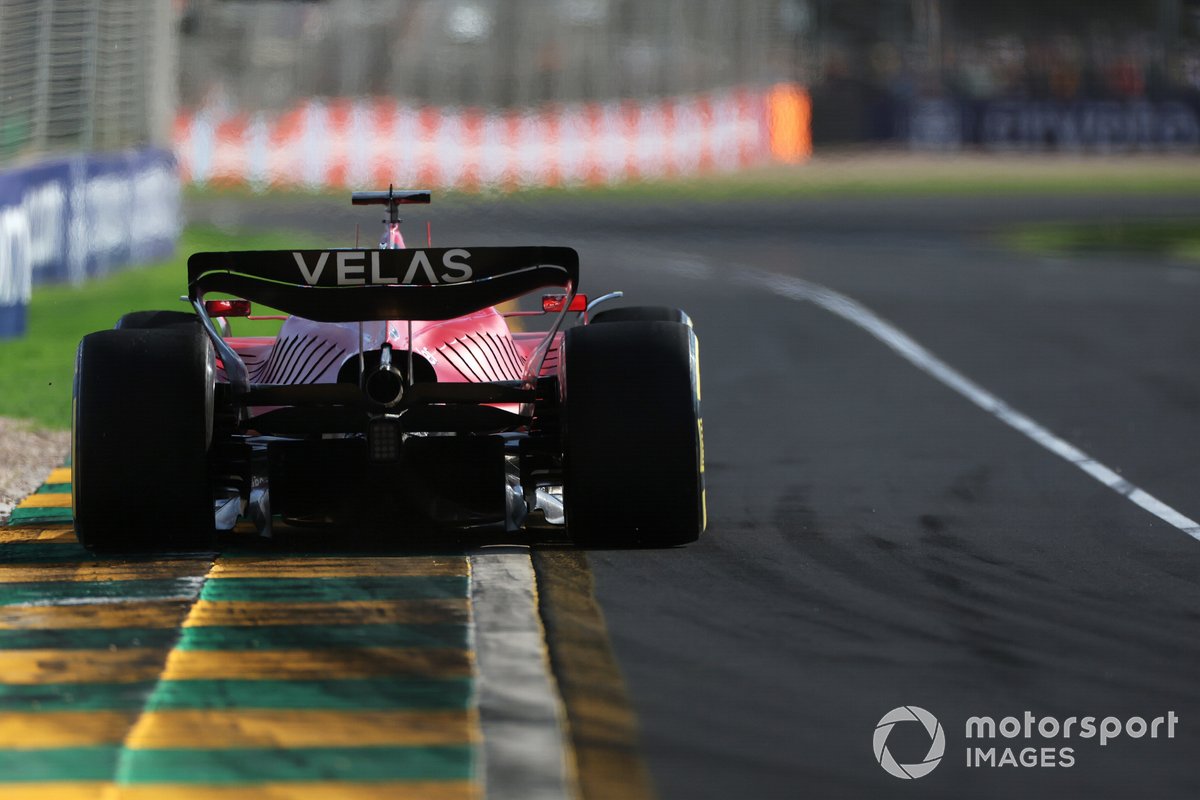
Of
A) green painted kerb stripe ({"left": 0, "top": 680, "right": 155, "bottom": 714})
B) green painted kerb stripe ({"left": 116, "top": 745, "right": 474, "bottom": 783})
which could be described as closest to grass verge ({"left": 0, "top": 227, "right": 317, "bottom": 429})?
green painted kerb stripe ({"left": 0, "top": 680, "right": 155, "bottom": 714})

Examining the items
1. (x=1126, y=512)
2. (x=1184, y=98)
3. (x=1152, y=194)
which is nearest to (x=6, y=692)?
(x=1126, y=512)

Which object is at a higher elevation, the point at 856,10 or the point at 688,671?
the point at 856,10

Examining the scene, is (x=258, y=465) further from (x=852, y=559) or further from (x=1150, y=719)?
(x=1150, y=719)

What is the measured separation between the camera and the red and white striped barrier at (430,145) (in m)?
41.2

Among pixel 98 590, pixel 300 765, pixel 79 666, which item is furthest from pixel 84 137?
pixel 300 765

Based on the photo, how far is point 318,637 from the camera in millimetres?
6852

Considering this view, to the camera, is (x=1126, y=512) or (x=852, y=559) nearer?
(x=852, y=559)

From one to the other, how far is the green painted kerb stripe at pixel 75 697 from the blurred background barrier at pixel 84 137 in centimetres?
1102

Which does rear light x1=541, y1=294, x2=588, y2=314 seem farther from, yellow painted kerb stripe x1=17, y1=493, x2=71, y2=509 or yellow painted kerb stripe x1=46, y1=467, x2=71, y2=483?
yellow painted kerb stripe x1=46, y1=467, x2=71, y2=483

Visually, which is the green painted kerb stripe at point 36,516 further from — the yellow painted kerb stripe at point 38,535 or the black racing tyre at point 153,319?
the black racing tyre at point 153,319

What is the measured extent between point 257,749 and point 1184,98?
45.8 m

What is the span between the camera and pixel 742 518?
9258mm

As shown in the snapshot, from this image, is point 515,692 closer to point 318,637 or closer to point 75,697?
point 318,637

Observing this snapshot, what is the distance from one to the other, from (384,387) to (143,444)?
904 millimetres
